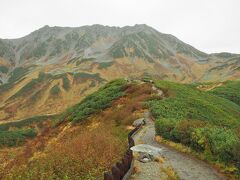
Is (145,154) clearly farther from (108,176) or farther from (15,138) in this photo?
(15,138)

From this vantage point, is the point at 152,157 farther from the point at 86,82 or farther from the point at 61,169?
the point at 86,82

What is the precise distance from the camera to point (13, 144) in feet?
266

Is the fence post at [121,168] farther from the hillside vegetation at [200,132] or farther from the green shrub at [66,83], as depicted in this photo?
the green shrub at [66,83]

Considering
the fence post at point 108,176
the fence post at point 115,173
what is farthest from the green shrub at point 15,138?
the fence post at point 108,176

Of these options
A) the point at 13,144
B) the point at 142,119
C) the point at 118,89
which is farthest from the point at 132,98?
the point at 13,144

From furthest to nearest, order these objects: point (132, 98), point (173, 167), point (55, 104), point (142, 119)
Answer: point (55, 104) < point (132, 98) < point (142, 119) < point (173, 167)

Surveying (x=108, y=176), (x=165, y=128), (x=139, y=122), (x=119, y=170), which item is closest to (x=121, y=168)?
(x=119, y=170)

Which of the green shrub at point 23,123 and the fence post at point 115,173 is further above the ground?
the fence post at point 115,173

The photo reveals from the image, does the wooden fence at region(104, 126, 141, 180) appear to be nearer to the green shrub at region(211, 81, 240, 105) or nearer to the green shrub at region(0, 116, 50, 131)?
the green shrub at region(211, 81, 240, 105)

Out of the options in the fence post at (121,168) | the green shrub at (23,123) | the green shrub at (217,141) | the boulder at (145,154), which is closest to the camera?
the fence post at (121,168)

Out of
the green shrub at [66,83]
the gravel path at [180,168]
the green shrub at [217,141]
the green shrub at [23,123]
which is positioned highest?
the green shrub at [217,141]

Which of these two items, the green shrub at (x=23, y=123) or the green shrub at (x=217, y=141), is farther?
the green shrub at (x=23, y=123)

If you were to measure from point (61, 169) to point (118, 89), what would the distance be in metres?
38.4

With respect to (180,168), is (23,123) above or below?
below
